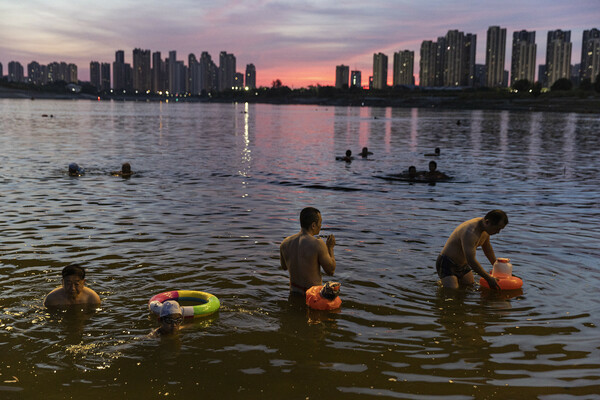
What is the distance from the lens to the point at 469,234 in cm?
973

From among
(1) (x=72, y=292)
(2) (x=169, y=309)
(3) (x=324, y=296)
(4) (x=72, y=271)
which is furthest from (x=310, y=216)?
(1) (x=72, y=292)

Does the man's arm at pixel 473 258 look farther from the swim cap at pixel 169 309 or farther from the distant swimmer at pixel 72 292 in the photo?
the distant swimmer at pixel 72 292

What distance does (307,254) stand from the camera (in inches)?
351

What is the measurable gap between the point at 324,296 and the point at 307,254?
74cm

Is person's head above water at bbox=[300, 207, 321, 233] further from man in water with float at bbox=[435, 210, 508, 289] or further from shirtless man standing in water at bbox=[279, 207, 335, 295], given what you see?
man in water with float at bbox=[435, 210, 508, 289]

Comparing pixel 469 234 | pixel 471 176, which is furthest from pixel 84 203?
pixel 471 176

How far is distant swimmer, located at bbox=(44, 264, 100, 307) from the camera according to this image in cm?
855

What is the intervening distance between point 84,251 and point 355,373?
7.95 m

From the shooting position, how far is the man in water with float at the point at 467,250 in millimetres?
9438

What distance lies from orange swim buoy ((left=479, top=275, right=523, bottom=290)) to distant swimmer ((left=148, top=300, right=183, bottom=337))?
575 cm

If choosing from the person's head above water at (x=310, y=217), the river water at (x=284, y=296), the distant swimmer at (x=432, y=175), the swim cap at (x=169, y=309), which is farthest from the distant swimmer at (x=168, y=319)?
the distant swimmer at (x=432, y=175)

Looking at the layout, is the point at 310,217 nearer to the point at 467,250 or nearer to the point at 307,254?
the point at 307,254

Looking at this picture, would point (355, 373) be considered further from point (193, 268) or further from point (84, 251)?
point (84, 251)

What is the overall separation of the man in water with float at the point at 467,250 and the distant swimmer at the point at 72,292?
633 centimetres
